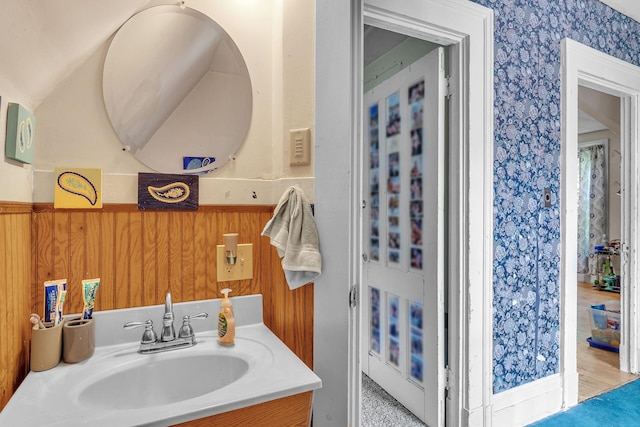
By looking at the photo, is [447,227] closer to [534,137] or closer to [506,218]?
[506,218]

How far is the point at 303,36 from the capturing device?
1208 mm

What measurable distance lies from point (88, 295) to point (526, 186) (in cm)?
205

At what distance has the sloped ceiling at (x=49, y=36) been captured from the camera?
2.58 ft

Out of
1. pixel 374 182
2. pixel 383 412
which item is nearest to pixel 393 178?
pixel 374 182

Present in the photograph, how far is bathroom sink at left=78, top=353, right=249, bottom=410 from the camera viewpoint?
983 millimetres

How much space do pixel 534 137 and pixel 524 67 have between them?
1.25 feet

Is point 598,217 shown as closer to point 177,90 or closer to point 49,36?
point 177,90

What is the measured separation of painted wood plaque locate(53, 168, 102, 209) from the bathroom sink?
502mm

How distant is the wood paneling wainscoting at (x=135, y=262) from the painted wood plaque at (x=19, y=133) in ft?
0.49

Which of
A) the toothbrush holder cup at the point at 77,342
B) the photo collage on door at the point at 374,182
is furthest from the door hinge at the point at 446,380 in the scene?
the toothbrush holder cup at the point at 77,342

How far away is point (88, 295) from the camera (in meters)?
1.08

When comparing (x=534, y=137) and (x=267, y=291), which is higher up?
(x=534, y=137)

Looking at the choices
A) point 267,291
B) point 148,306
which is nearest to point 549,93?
point 267,291

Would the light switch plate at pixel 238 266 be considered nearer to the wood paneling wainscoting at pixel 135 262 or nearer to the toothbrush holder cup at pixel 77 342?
the wood paneling wainscoting at pixel 135 262
